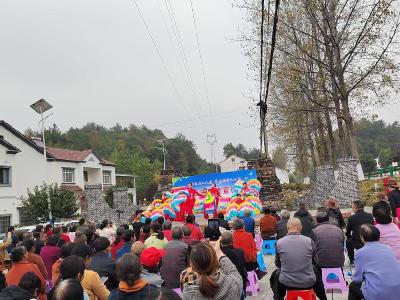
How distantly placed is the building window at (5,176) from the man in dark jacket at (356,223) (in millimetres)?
29801

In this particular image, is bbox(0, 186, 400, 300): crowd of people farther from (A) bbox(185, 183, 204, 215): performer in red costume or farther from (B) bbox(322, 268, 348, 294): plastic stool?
(A) bbox(185, 183, 204, 215): performer in red costume

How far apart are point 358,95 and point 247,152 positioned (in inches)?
3956

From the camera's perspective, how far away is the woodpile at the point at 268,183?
22.3 meters

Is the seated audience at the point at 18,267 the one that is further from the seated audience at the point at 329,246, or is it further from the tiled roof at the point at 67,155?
the tiled roof at the point at 67,155

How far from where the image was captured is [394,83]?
20.5 m

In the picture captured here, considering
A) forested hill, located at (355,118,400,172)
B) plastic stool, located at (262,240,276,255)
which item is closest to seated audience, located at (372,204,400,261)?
plastic stool, located at (262,240,276,255)

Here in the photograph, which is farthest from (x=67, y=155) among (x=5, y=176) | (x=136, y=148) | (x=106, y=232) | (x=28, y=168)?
(x=136, y=148)

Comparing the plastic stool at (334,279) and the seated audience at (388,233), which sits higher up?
the seated audience at (388,233)

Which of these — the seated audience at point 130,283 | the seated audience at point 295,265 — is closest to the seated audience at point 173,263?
the seated audience at point 295,265

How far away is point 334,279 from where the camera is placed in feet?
22.6

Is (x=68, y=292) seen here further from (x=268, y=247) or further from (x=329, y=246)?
(x=268, y=247)

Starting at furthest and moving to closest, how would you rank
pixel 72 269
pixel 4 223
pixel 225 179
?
pixel 4 223, pixel 225 179, pixel 72 269

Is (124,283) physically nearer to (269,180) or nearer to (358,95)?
(269,180)

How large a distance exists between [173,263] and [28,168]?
34.7 meters
